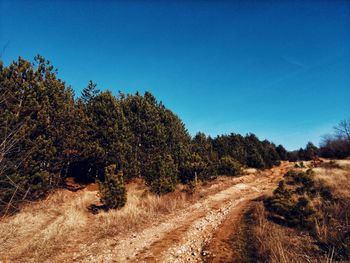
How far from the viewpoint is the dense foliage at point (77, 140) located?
1147 centimetres

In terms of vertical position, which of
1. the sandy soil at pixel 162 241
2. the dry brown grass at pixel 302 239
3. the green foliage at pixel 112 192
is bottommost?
the sandy soil at pixel 162 241

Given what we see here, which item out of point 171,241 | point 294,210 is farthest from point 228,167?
point 171,241

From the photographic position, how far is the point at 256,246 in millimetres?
6773

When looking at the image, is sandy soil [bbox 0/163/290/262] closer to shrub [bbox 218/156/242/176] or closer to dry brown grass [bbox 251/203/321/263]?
dry brown grass [bbox 251/203/321/263]

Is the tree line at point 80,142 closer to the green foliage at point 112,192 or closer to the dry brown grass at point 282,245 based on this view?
the green foliage at point 112,192

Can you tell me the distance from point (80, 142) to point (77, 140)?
39 centimetres

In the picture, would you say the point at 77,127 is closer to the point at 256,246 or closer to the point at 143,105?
the point at 143,105

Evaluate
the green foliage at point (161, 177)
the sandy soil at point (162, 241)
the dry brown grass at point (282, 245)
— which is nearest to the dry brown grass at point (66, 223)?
the sandy soil at point (162, 241)

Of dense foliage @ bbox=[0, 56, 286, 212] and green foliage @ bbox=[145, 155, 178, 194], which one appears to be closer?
dense foliage @ bbox=[0, 56, 286, 212]

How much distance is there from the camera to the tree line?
37.6 ft

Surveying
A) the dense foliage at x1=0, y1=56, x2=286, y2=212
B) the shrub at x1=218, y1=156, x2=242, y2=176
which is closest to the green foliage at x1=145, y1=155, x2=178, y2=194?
the dense foliage at x1=0, y1=56, x2=286, y2=212

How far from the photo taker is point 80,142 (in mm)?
16453

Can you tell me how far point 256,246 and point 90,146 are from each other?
44.1 ft

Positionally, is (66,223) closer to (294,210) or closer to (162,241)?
(162,241)
